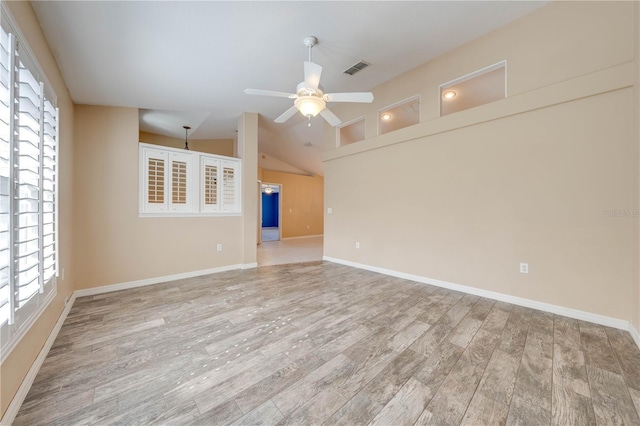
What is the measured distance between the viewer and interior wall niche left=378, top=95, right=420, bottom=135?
13.3 feet

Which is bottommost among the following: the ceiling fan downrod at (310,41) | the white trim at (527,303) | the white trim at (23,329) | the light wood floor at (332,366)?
the light wood floor at (332,366)

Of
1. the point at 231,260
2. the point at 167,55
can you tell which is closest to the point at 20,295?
the point at 167,55

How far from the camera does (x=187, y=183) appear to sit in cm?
407

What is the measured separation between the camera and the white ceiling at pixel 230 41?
215 centimetres

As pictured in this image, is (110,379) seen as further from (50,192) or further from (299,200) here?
(299,200)

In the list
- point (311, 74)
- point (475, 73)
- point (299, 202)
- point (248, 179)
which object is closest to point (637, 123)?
point (475, 73)

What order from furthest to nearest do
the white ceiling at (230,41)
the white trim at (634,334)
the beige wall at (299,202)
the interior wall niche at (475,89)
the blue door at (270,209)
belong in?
1. the blue door at (270,209)
2. the beige wall at (299,202)
3. the interior wall niche at (475,89)
4. the white ceiling at (230,41)
5. the white trim at (634,334)

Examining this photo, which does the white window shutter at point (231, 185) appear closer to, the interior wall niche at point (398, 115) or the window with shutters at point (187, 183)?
the window with shutters at point (187, 183)

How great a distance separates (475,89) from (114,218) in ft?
18.3

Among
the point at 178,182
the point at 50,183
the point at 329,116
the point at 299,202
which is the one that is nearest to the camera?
the point at 50,183

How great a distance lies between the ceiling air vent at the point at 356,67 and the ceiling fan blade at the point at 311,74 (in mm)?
1319

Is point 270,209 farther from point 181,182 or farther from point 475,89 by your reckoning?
point 475,89

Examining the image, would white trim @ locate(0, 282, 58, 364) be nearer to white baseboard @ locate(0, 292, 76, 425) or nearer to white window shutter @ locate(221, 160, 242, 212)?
white baseboard @ locate(0, 292, 76, 425)

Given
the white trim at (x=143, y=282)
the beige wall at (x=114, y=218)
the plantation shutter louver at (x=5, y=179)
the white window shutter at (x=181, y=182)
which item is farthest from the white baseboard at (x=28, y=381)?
the white window shutter at (x=181, y=182)
